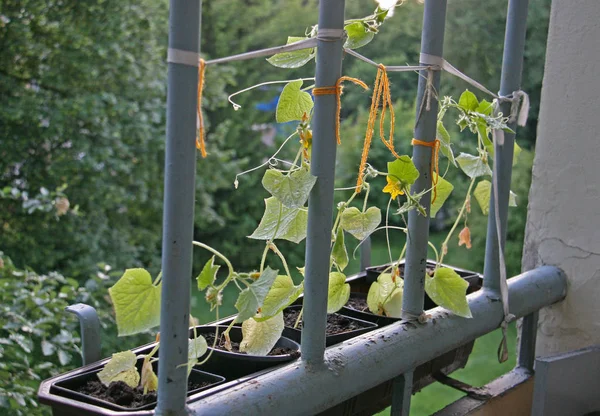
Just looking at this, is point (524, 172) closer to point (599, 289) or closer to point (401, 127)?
point (401, 127)

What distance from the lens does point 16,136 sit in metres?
3.46

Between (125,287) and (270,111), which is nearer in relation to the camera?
(125,287)

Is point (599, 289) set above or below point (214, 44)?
below

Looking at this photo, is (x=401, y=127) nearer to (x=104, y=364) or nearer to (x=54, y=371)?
(x=54, y=371)

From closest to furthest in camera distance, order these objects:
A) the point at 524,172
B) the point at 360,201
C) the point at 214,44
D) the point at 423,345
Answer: the point at 423,345 < the point at 524,172 < the point at 360,201 < the point at 214,44

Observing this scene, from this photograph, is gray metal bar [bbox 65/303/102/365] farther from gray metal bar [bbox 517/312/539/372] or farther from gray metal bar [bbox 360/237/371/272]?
gray metal bar [bbox 517/312/539/372]

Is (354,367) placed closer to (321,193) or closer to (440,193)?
(321,193)

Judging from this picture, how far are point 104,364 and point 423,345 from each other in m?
0.43

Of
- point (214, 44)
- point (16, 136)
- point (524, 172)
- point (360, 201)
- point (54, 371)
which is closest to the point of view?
point (54, 371)

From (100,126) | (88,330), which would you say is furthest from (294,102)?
(100,126)

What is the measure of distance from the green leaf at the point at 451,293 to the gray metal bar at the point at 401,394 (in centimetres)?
14

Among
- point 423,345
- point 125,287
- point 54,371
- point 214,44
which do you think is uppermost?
point 214,44

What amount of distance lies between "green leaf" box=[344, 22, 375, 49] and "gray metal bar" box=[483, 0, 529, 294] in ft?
1.09

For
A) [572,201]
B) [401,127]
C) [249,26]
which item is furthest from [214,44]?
[572,201]
